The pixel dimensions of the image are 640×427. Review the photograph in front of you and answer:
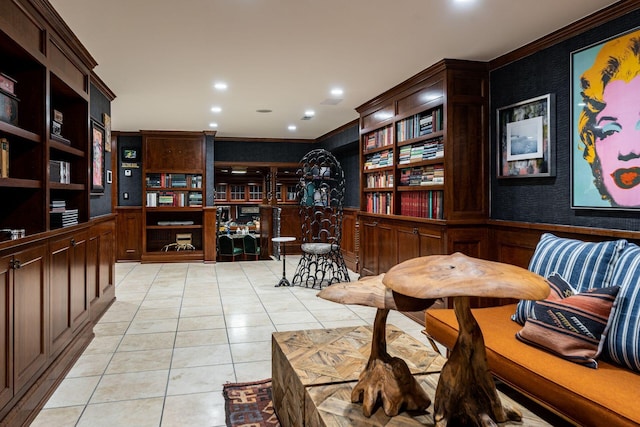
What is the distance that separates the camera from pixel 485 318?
2.76m

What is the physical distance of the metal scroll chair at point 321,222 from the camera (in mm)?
6316

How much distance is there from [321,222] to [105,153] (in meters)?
4.00

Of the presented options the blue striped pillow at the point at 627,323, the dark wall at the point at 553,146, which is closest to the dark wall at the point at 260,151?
the dark wall at the point at 553,146

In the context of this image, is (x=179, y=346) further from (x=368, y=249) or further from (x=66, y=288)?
(x=368, y=249)

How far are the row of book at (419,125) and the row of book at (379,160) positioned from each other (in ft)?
1.20

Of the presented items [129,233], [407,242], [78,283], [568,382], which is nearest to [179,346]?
[78,283]

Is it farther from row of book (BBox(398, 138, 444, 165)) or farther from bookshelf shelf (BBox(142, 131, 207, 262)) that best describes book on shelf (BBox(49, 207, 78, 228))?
bookshelf shelf (BBox(142, 131, 207, 262))

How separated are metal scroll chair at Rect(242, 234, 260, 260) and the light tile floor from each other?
2296 millimetres

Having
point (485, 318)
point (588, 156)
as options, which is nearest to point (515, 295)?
point (485, 318)

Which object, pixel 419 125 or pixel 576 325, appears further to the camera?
pixel 419 125

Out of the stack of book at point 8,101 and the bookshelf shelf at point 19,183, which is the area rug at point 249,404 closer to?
the bookshelf shelf at point 19,183

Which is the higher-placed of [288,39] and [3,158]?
[288,39]

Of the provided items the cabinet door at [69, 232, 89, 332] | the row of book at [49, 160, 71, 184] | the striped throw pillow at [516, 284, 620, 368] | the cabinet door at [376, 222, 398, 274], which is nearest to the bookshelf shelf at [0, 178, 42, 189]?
the row of book at [49, 160, 71, 184]

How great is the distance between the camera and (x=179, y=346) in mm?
3736
